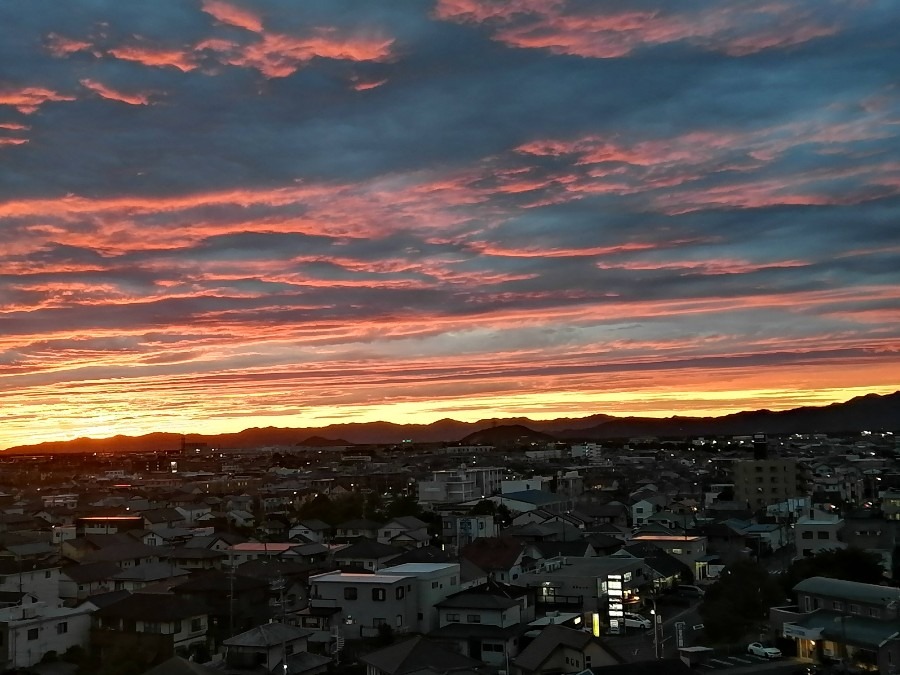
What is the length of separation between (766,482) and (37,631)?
4089 cm

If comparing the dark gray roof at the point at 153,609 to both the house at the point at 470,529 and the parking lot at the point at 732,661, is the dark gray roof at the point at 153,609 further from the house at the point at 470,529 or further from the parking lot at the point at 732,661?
the house at the point at 470,529

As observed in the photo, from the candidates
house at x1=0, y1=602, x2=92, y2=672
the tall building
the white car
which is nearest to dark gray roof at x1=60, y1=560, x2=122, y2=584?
house at x1=0, y1=602, x2=92, y2=672

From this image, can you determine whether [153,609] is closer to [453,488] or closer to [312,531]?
[312,531]

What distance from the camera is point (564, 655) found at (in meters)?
16.1

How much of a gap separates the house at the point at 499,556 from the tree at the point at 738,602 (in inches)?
244

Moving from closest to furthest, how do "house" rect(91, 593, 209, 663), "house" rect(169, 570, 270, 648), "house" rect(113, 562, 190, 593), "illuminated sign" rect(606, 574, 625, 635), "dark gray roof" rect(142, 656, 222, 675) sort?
"dark gray roof" rect(142, 656, 222, 675), "house" rect(91, 593, 209, 663), "house" rect(169, 570, 270, 648), "illuminated sign" rect(606, 574, 625, 635), "house" rect(113, 562, 190, 593)

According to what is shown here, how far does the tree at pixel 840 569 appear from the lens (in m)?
22.3

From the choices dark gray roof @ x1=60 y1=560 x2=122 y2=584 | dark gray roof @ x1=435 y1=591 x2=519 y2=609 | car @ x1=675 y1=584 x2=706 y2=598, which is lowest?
car @ x1=675 y1=584 x2=706 y2=598

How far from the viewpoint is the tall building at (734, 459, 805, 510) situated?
4847 centimetres

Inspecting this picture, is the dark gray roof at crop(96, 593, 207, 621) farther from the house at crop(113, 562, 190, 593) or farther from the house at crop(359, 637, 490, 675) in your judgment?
the house at crop(359, 637, 490, 675)

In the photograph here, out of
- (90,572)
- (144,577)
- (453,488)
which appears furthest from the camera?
(453,488)

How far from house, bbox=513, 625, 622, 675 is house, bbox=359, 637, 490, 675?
930 mm

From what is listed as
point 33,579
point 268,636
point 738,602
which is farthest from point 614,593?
point 33,579

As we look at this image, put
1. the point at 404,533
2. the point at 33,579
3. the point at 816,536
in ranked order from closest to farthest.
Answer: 1. the point at 33,579
2. the point at 816,536
3. the point at 404,533
